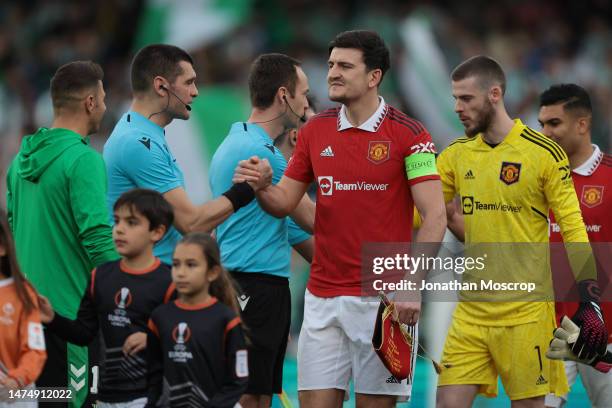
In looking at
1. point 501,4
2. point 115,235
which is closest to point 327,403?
point 115,235

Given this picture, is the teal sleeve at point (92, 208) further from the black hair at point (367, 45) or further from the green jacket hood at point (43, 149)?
the black hair at point (367, 45)

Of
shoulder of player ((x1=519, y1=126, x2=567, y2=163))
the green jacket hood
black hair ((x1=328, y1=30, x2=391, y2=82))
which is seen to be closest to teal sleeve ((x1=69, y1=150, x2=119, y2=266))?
the green jacket hood

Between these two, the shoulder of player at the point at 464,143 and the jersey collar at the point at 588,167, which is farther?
the jersey collar at the point at 588,167

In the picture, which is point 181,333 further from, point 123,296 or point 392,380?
point 392,380

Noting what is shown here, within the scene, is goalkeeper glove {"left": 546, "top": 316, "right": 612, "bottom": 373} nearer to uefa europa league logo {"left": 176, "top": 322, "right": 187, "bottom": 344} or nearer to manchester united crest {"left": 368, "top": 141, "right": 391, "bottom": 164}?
manchester united crest {"left": 368, "top": 141, "right": 391, "bottom": 164}

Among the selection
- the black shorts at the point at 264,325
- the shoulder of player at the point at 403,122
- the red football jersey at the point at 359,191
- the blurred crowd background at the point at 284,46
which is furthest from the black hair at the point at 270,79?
the blurred crowd background at the point at 284,46

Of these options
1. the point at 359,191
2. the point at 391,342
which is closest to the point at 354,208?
the point at 359,191

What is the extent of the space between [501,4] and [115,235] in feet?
46.8

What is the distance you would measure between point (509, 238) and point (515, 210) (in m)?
0.16

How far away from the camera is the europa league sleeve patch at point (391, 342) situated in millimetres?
6785

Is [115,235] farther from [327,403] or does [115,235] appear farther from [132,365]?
[327,403]

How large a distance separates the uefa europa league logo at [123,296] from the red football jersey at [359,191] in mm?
1308

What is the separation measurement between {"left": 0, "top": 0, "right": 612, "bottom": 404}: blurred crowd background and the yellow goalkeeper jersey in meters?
7.65

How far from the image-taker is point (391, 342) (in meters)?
6.82
